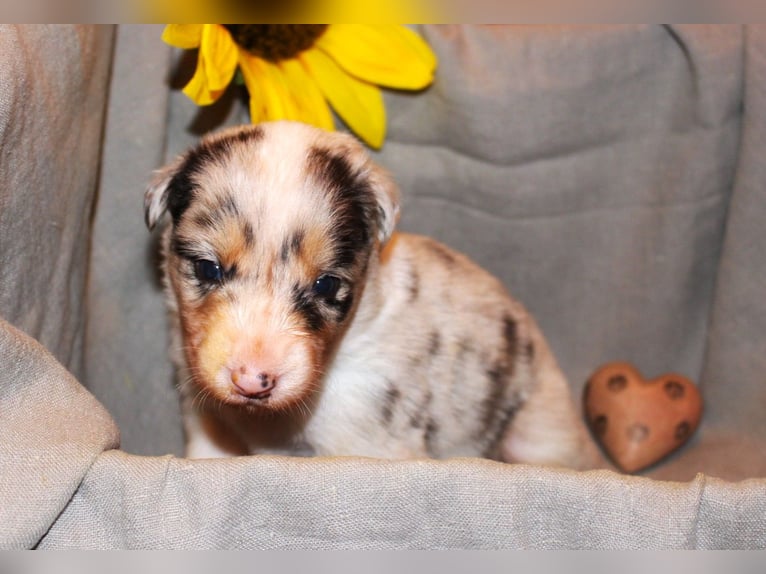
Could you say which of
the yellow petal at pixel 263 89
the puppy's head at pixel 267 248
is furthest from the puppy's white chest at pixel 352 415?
the yellow petal at pixel 263 89

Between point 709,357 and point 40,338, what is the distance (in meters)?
2.35

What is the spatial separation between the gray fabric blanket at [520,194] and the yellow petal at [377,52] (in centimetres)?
A: 14

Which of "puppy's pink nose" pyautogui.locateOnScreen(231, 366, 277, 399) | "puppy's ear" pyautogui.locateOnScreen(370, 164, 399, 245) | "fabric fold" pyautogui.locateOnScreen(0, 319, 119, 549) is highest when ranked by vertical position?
"puppy's ear" pyautogui.locateOnScreen(370, 164, 399, 245)

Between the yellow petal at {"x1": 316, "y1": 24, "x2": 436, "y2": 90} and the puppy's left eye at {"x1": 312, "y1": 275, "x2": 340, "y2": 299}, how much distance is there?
0.96 m

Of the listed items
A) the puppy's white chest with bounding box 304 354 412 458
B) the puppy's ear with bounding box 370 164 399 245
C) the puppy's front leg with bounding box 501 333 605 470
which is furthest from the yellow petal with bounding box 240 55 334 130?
the puppy's front leg with bounding box 501 333 605 470

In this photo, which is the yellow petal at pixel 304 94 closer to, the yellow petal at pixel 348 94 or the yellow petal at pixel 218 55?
the yellow petal at pixel 348 94

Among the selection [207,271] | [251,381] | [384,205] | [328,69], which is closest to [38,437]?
[251,381]

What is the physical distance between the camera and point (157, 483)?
187 cm

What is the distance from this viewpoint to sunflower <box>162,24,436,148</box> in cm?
305

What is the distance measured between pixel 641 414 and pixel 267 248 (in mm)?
1677

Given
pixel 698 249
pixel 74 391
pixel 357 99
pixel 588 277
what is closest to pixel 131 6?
pixel 357 99

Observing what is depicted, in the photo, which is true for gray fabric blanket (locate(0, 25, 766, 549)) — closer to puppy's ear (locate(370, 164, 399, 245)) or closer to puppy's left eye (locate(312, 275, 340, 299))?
puppy's left eye (locate(312, 275, 340, 299))

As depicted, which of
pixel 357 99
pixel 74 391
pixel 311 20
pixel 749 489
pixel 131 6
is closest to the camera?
pixel 749 489

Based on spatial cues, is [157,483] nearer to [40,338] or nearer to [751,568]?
[40,338]
